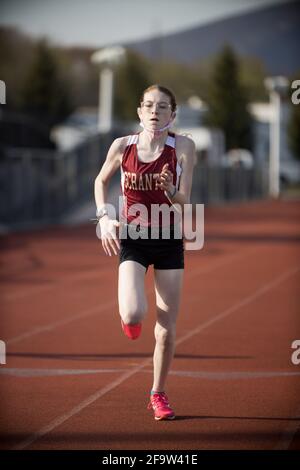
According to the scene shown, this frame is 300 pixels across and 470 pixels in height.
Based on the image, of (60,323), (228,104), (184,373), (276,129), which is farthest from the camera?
(228,104)

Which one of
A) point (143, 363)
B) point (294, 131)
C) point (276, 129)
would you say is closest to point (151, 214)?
point (143, 363)

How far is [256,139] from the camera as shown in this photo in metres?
103

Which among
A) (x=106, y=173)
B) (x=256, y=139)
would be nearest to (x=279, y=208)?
(x=106, y=173)

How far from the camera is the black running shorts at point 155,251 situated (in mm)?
7227

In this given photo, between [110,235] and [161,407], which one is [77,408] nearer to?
[161,407]

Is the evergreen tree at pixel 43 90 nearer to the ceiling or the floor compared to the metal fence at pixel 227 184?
nearer to the ceiling

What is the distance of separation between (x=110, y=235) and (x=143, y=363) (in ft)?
10.3

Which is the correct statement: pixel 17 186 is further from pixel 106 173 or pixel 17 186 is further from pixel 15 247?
pixel 106 173

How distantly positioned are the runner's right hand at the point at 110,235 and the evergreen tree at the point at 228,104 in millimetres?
84722

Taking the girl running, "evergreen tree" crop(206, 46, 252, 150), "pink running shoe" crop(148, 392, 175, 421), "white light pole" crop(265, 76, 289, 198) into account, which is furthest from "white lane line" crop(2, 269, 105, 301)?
"evergreen tree" crop(206, 46, 252, 150)

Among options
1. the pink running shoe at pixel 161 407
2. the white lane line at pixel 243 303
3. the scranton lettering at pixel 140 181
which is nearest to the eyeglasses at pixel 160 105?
the scranton lettering at pixel 140 181

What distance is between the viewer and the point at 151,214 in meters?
7.16

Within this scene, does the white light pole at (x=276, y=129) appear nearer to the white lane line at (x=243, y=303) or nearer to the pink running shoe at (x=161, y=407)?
the white lane line at (x=243, y=303)

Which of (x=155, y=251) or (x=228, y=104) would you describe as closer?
(x=155, y=251)
